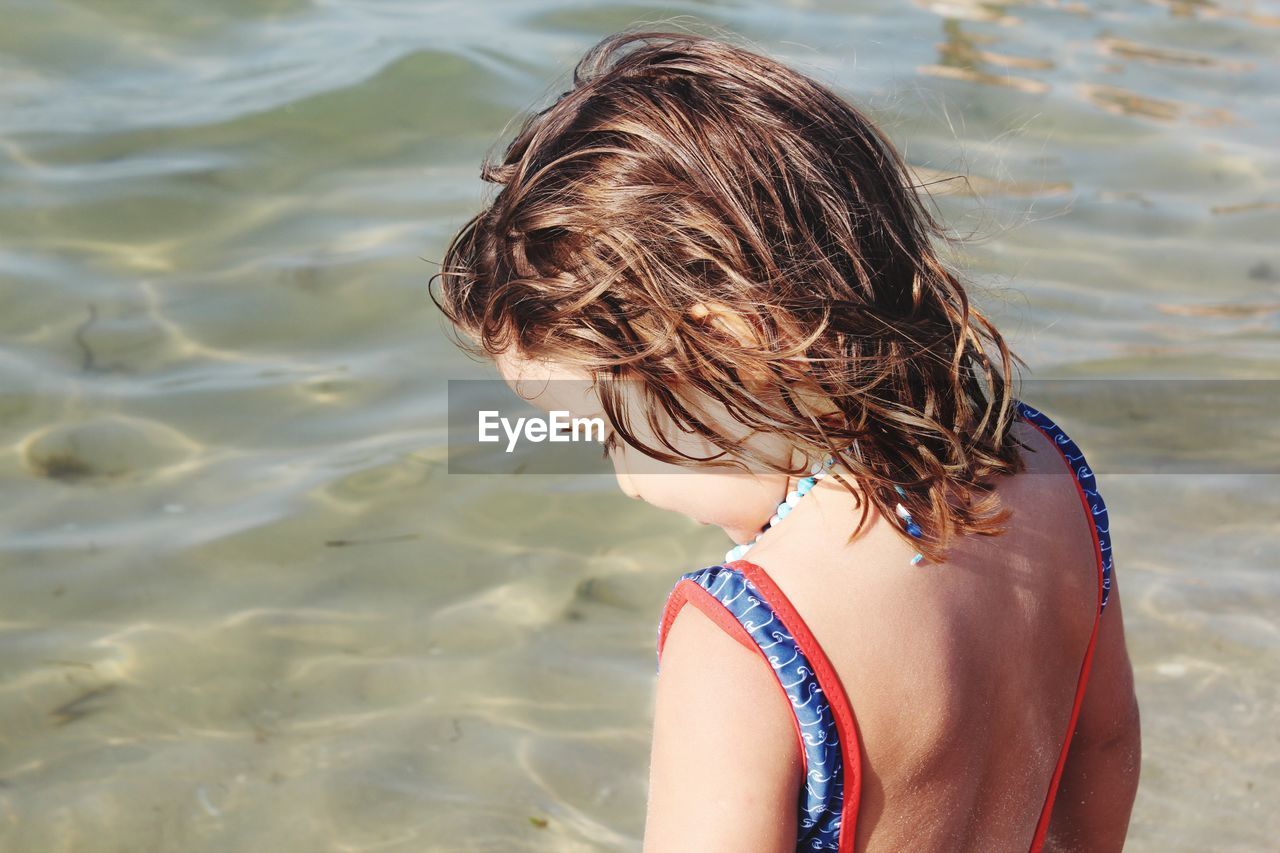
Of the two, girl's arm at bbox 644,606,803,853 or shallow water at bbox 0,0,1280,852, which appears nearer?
girl's arm at bbox 644,606,803,853

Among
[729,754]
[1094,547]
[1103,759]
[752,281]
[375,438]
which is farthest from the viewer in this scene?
[375,438]

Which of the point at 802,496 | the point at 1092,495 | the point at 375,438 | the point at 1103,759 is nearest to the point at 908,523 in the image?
the point at 802,496

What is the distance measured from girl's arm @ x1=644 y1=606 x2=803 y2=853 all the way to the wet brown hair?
24 cm

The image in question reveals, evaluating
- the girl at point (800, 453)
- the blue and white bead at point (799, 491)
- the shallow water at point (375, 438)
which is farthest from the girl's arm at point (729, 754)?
the shallow water at point (375, 438)

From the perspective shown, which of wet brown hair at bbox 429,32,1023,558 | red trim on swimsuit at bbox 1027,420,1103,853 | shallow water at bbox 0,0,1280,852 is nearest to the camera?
wet brown hair at bbox 429,32,1023,558

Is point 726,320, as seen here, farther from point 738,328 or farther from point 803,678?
point 803,678

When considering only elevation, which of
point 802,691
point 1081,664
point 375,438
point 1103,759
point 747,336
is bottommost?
point 375,438

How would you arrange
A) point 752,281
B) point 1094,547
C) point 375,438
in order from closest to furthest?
point 752,281, point 1094,547, point 375,438

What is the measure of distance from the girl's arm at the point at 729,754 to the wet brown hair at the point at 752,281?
24cm

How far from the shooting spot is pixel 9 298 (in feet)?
13.6

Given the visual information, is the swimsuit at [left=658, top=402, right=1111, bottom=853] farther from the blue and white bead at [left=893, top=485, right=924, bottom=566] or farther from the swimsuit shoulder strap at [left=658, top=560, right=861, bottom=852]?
the blue and white bead at [left=893, top=485, right=924, bottom=566]

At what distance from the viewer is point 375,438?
12.0ft

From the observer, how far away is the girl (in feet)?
4.42

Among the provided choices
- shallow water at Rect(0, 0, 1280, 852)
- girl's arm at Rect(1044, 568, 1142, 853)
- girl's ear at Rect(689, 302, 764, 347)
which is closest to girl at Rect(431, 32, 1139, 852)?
girl's ear at Rect(689, 302, 764, 347)
